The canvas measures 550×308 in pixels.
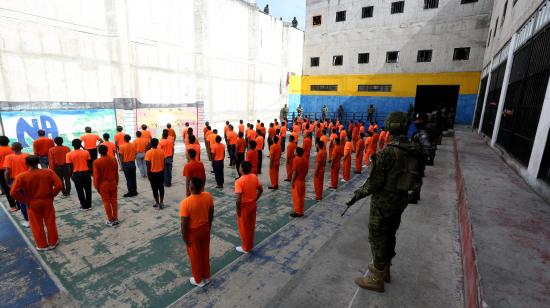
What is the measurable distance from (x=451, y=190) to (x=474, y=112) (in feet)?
55.4

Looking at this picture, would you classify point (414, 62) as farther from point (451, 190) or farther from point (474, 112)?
point (451, 190)

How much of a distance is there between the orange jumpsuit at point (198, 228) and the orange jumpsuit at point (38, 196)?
3.16 m

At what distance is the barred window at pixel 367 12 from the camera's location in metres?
24.2

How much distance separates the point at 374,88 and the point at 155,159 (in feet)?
75.2

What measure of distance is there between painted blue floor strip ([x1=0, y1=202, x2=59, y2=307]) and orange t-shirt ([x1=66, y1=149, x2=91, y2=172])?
6.26 feet

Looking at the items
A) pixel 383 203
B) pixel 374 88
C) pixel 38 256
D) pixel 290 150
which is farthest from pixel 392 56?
pixel 38 256

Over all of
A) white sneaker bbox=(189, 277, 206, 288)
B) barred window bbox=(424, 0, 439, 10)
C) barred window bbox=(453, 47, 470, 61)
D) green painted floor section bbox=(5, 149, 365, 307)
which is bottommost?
green painted floor section bbox=(5, 149, 365, 307)

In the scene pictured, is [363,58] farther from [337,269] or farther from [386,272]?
[386,272]

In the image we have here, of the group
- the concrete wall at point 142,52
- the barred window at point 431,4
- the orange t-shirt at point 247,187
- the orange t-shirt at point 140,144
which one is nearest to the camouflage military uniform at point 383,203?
the orange t-shirt at point 247,187

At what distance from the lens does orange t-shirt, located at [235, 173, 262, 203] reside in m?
4.77

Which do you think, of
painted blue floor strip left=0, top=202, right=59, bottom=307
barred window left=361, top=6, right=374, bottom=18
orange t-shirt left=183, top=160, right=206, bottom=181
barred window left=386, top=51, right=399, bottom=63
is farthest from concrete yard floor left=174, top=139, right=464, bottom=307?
barred window left=361, top=6, right=374, bottom=18

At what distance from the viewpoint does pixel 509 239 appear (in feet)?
12.3

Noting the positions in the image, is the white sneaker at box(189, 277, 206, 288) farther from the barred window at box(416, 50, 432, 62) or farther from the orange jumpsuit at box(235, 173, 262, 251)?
the barred window at box(416, 50, 432, 62)

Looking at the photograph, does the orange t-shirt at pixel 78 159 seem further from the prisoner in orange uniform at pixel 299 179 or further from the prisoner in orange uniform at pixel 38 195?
the prisoner in orange uniform at pixel 299 179
